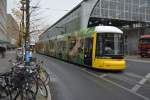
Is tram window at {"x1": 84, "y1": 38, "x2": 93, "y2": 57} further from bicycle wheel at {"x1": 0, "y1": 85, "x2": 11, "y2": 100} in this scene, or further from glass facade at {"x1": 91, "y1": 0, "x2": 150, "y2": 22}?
glass facade at {"x1": 91, "y1": 0, "x2": 150, "y2": 22}

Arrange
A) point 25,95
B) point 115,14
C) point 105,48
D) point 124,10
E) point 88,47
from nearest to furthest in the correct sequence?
point 25,95 → point 105,48 → point 88,47 → point 115,14 → point 124,10

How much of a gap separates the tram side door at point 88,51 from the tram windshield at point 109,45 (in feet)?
3.80

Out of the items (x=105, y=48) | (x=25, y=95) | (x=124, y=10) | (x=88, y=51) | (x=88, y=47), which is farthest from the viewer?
(x=124, y=10)

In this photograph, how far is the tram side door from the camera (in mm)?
25141

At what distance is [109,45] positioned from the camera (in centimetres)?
2370

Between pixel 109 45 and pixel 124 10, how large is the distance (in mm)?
59876

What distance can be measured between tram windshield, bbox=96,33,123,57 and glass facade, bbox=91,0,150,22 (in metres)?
54.5

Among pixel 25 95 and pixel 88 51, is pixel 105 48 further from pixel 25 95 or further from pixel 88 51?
pixel 25 95

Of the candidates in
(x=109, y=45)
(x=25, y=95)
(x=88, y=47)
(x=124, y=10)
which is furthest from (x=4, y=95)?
(x=124, y=10)

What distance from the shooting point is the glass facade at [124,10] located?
3118 inches

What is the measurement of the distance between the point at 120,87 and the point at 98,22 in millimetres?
68739

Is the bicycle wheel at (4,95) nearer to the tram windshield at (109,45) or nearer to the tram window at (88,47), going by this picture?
the tram windshield at (109,45)

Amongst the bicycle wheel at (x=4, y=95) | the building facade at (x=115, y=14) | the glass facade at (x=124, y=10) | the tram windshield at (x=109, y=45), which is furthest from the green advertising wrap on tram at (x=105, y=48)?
the glass facade at (x=124, y=10)

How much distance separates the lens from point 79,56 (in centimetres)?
2922
